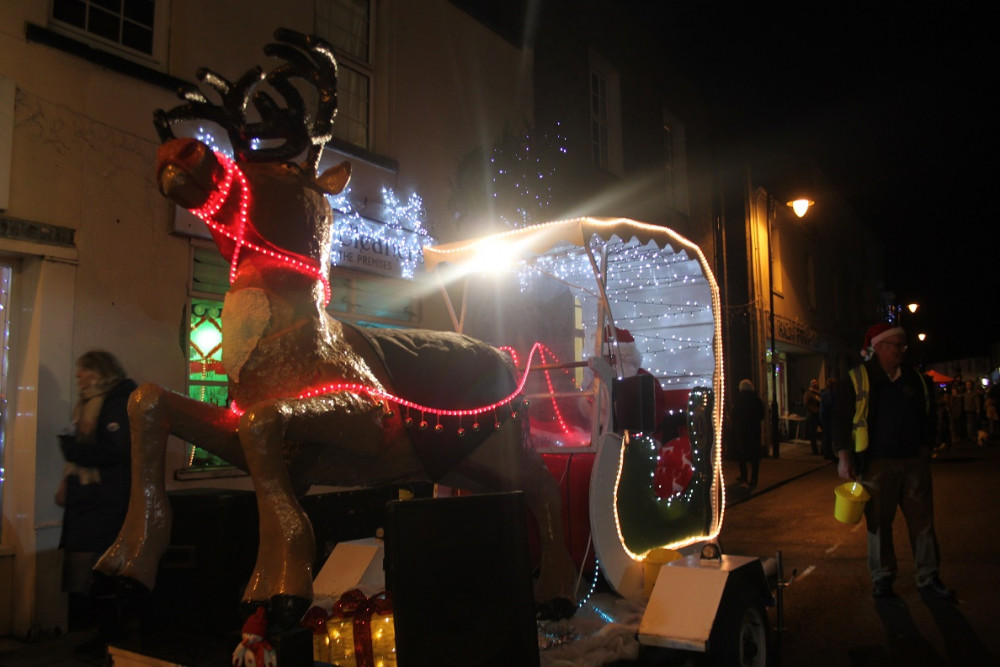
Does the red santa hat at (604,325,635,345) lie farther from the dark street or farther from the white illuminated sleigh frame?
the dark street

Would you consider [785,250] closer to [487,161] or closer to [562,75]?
[562,75]

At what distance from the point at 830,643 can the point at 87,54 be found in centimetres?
679

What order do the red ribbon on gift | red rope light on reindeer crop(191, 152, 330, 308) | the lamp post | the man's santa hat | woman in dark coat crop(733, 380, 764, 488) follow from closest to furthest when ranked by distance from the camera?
red rope light on reindeer crop(191, 152, 330, 308)
the red ribbon on gift
the man's santa hat
woman in dark coat crop(733, 380, 764, 488)
the lamp post

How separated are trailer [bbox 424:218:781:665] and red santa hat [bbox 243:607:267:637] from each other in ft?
5.50

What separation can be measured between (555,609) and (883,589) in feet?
11.0

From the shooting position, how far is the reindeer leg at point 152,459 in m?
2.23

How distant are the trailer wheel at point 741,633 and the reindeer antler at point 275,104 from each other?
264 centimetres

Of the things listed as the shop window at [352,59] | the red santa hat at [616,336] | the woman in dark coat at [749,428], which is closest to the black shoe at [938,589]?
the red santa hat at [616,336]

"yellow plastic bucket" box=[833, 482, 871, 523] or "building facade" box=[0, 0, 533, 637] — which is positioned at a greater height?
"building facade" box=[0, 0, 533, 637]

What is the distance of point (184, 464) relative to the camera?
6078 millimetres

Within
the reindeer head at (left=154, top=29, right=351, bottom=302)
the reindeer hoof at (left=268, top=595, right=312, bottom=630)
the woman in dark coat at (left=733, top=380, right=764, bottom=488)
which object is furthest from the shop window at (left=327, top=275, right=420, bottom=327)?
the woman in dark coat at (left=733, top=380, right=764, bottom=488)

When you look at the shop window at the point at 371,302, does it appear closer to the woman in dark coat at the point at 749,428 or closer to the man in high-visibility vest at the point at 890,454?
the man in high-visibility vest at the point at 890,454

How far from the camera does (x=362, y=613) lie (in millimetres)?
2912

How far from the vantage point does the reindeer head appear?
2627 millimetres
